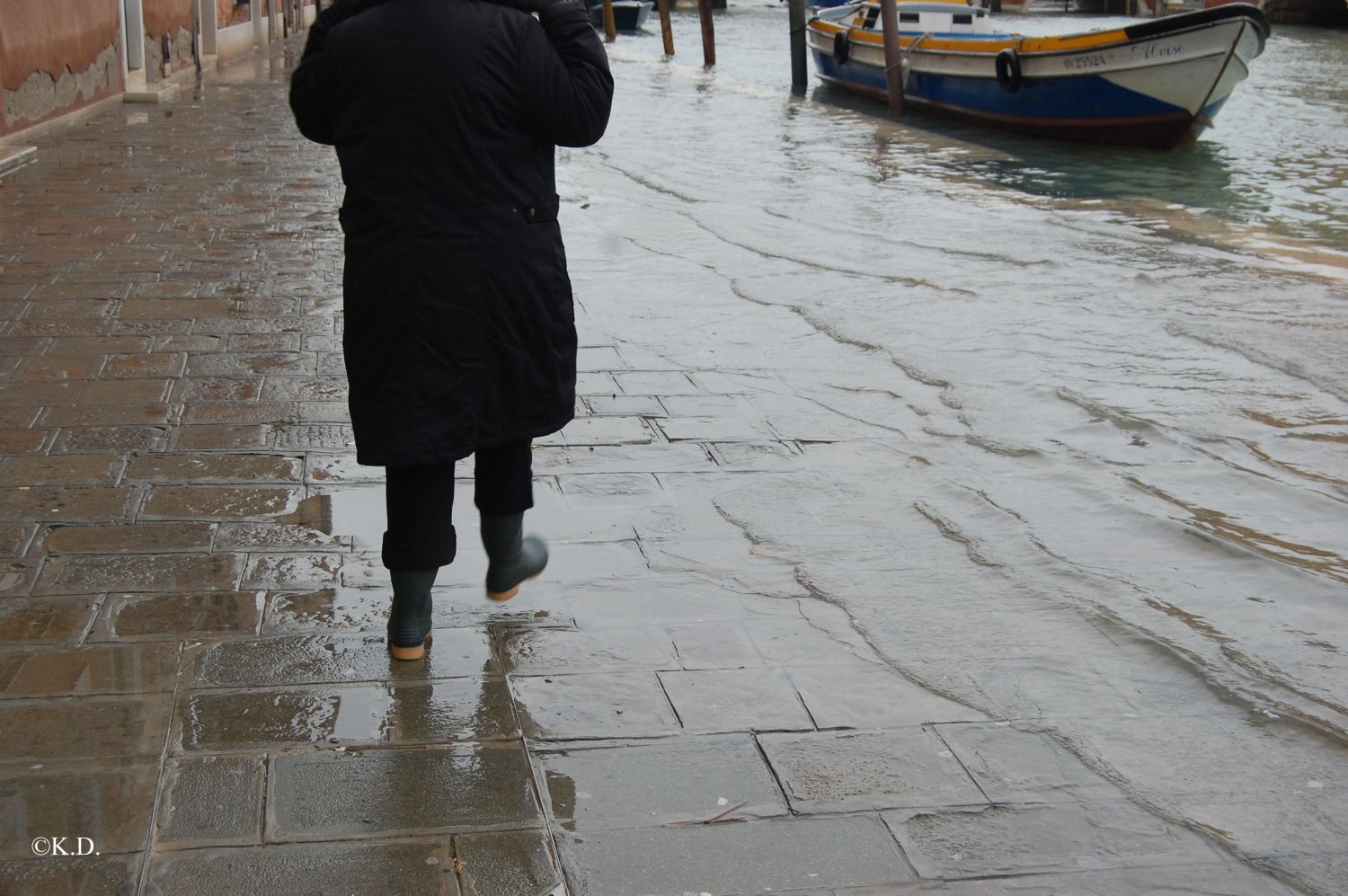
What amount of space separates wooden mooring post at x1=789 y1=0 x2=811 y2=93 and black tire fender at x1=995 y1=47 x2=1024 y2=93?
6.13 m

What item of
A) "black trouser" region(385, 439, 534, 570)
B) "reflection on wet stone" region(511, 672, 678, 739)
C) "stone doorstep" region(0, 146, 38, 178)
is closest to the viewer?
"reflection on wet stone" region(511, 672, 678, 739)

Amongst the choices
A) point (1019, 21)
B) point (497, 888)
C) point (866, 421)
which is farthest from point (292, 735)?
point (1019, 21)

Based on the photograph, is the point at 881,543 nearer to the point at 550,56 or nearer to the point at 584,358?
the point at 550,56

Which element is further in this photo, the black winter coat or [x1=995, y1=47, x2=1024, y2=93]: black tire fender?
[x1=995, y1=47, x2=1024, y2=93]: black tire fender

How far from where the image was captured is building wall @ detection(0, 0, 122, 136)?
11.9 m

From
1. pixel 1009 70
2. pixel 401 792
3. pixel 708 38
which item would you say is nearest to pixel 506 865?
pixel 401 792

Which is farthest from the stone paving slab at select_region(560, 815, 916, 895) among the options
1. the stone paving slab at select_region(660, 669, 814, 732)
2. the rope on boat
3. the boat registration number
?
the rope on boat

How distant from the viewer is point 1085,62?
18219 mm

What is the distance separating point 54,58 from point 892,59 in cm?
1236

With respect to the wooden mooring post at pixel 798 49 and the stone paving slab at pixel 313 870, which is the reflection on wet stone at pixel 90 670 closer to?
the stone paving slab at pixel 313 870

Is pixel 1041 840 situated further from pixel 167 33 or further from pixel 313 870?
pixel 167 33

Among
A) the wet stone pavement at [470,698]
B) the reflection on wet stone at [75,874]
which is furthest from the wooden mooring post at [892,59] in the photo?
the reflection on wet stone at [75,874]

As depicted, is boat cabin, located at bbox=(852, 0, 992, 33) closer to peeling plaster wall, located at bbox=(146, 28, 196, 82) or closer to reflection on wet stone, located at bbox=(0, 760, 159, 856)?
peeling plaster wall, located at bbox=(146, 28, 196, 82)

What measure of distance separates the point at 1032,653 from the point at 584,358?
2.98 metres
